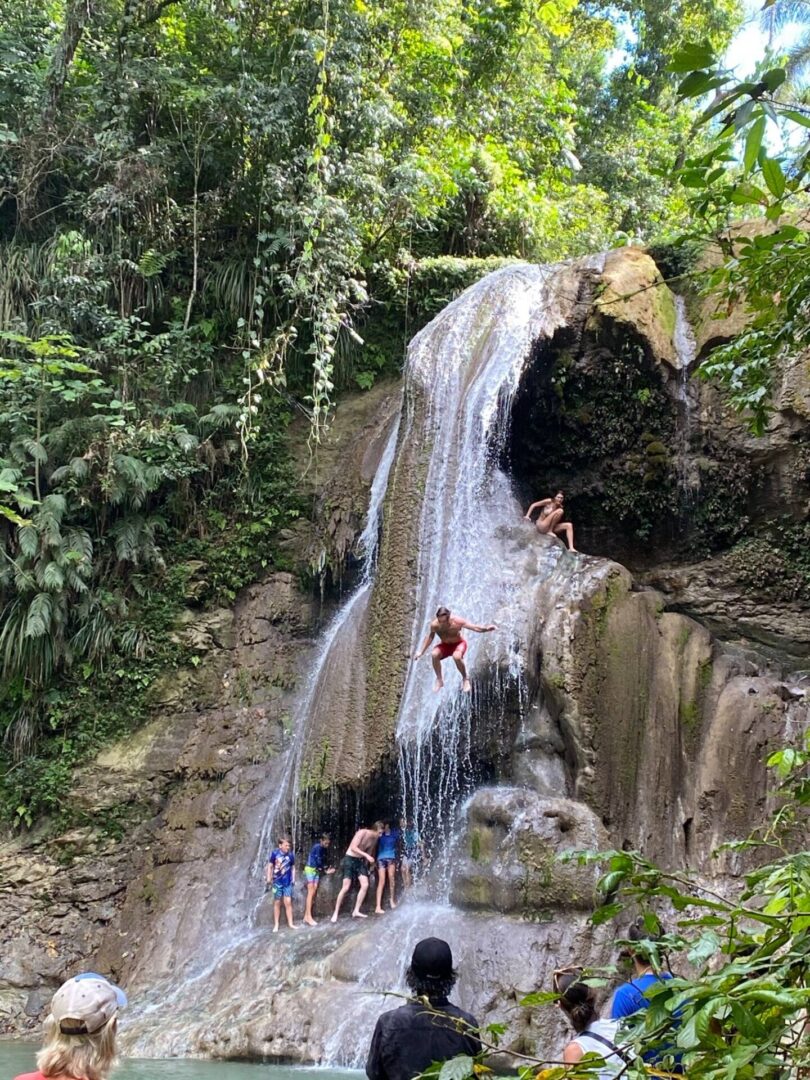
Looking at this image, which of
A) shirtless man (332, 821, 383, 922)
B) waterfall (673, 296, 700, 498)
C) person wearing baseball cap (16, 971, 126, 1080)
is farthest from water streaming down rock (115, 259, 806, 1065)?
person wearing baseball cap (16, 971, 126, 1080)

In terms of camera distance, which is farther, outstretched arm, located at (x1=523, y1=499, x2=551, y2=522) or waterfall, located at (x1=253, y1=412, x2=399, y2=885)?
outstretched arm, located at (x1=523, y1=499, x2=551, y2=522)

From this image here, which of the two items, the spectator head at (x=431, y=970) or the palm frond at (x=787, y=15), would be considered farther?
the palm frond at (x=787, y=15)

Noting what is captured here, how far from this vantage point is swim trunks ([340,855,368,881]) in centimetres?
923

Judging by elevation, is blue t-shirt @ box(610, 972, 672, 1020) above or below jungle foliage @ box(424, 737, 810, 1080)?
below

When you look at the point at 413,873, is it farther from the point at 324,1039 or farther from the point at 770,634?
the point at 770,634

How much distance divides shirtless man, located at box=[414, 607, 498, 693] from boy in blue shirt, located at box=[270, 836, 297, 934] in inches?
92.1

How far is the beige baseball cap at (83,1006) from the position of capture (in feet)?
6.44

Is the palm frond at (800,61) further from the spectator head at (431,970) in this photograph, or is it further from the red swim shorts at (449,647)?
the spectator head at (431,970)

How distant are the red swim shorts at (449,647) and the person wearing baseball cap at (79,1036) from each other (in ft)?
23.0

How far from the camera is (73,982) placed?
6.72ft

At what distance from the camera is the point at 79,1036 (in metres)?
1.97

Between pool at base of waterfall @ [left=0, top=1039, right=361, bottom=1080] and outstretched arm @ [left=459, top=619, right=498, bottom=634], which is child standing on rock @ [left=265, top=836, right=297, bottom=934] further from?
outstretched arm @ [left=459, top=619, right=498, bottom=634]

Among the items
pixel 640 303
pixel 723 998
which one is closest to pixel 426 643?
pixel 640 303

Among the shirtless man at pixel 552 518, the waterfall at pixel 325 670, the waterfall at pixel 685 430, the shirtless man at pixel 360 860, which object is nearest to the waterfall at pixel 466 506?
the shirtless man at pixel 552 518
